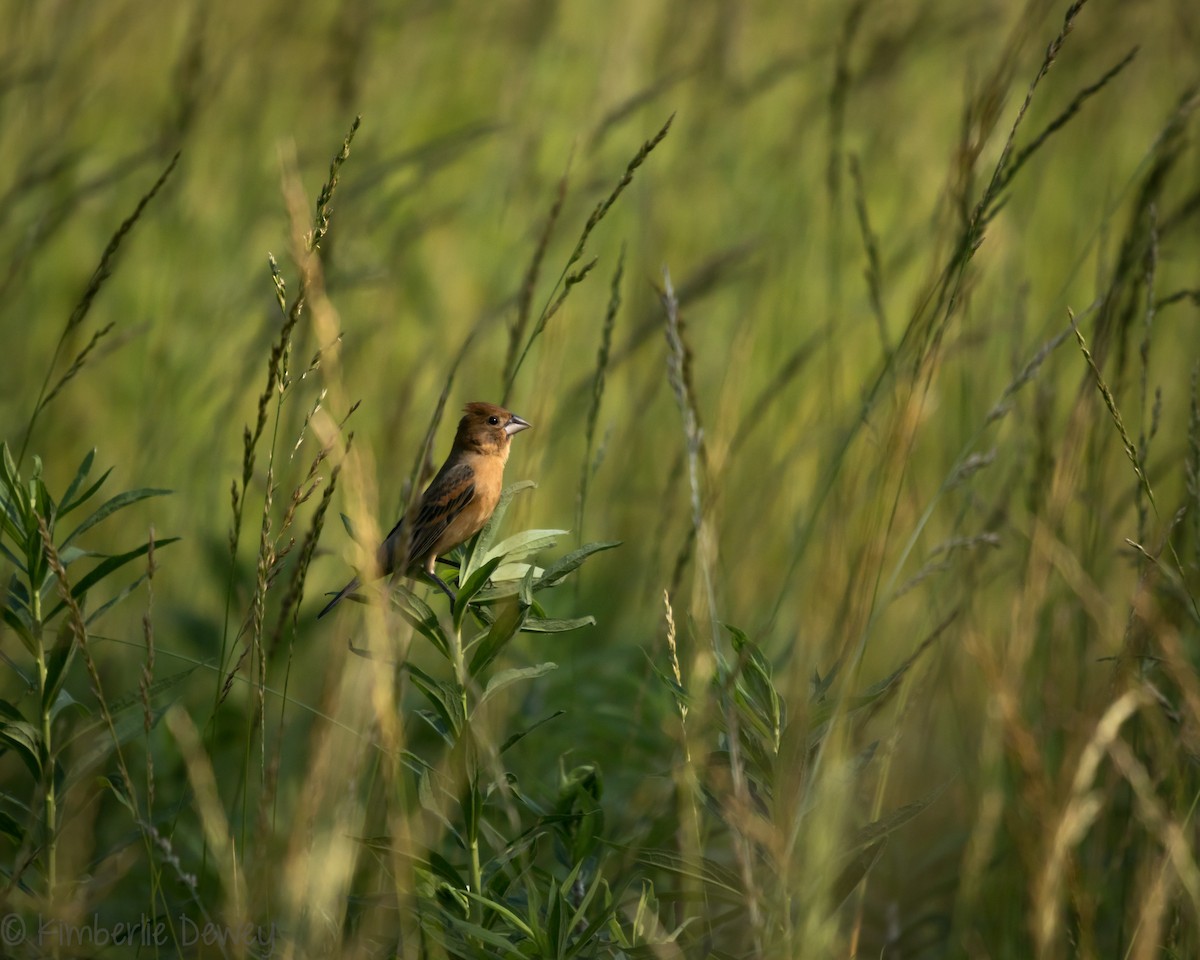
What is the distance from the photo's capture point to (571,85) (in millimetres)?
6508

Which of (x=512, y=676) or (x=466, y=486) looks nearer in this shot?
(x=512, y=676)

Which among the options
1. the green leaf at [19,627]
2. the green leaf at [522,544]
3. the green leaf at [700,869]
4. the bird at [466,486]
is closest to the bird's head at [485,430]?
the bird at [466,486]

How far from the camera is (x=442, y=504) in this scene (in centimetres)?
310

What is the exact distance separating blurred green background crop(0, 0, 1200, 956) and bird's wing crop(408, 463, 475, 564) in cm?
12

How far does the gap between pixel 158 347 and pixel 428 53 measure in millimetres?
2910

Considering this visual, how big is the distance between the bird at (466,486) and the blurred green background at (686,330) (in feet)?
0.39

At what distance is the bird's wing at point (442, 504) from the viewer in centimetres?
303

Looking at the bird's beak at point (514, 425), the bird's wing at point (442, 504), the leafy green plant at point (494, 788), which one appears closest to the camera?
the leafy green plant at point (494, 788)

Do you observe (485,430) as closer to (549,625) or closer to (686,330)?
(686,330)

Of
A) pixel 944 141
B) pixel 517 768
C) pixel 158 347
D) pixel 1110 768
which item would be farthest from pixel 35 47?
pixel 944 141

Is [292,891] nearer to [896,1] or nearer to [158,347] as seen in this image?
[158,347]

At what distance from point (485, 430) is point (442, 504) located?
328 mm

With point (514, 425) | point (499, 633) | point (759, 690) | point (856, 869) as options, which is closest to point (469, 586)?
point (499, 633)

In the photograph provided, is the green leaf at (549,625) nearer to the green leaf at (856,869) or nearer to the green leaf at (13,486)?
the green leaf at (856,869)
